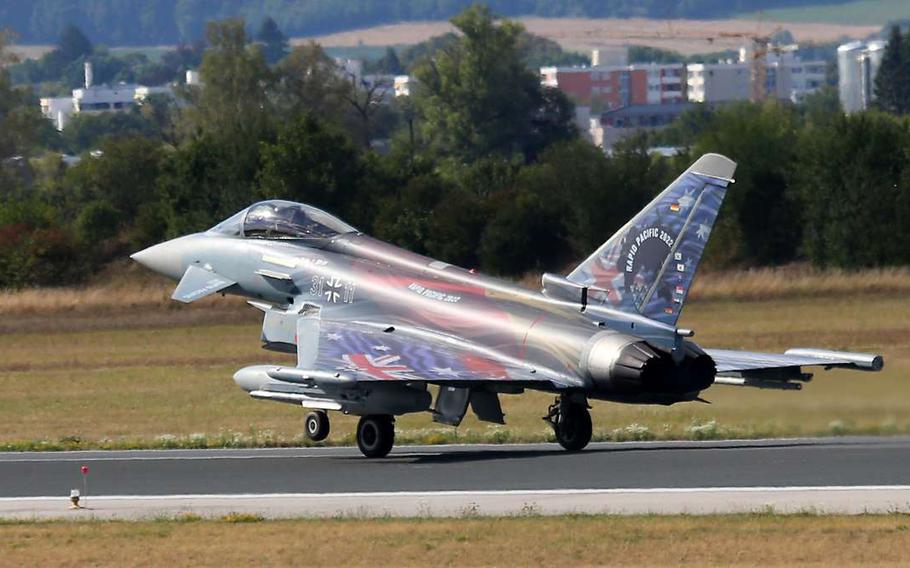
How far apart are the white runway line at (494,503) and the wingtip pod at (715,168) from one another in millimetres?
4924

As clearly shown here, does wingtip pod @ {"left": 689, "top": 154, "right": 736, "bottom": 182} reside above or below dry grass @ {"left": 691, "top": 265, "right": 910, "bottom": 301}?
above

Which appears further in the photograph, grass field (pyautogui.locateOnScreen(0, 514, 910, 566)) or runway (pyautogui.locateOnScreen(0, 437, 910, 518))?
runway (pyautogui.locateOnScreen(0, 437, 910, 518))

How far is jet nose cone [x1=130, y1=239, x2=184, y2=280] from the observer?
89.9 ft

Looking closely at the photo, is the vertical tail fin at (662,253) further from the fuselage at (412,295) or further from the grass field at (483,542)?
the grass field at (483,542)

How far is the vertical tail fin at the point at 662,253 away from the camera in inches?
862

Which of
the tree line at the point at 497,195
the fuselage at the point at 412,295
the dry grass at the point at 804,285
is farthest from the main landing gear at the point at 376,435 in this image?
the tree line at the point at 497,195

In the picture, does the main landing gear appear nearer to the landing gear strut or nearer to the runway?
the runway

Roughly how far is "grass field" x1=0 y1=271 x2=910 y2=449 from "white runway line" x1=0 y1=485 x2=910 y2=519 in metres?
4.22

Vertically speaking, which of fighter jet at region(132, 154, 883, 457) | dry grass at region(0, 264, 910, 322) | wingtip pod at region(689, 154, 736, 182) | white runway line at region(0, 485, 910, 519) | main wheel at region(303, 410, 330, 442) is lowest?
dry grass at region(0, 264, 910, 322)

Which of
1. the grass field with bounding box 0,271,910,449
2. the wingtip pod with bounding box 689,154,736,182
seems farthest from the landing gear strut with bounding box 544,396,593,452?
the wingtip pod with bounding box 689,154,736,182

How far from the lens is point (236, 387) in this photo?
38906 millimetres

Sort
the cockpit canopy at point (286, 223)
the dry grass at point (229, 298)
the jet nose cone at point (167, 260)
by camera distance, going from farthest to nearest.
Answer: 1. the dry grass at point (229, 298)
2. the jet nose cone at point (167, 260)
3. the cockpit canopy at point (286, 223)

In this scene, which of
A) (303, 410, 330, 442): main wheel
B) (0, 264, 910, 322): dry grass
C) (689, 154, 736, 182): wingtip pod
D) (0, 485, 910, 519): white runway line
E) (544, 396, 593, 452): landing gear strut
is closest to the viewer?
(0, 485, 910, 519): white runway line

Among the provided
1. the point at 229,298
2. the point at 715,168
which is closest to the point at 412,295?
the point at 715,168
